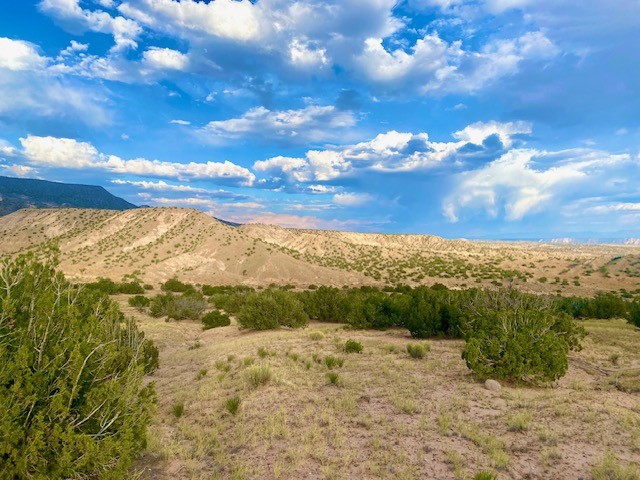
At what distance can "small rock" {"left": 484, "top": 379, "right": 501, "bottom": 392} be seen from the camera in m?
10.6

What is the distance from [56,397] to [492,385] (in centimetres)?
1028

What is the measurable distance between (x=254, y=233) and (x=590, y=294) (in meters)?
98.4

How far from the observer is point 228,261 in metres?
69.9

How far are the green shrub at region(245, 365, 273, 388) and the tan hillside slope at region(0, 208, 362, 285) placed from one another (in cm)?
4842

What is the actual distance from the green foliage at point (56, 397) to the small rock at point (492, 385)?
8.91 metres

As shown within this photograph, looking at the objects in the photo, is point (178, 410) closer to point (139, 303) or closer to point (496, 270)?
point (139, 303)

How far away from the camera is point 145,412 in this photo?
6.14 meters

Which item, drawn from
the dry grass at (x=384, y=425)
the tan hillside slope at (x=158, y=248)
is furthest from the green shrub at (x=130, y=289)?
the dry grass at (x=384, y=425)

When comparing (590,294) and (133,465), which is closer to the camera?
(133,465)

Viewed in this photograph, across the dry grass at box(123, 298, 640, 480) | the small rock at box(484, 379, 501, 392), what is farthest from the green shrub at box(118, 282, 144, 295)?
the small rock at box(484, 379, 501, 392)

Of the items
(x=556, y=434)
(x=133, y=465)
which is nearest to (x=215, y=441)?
(x=133, y=465)

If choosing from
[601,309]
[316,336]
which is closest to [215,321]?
[316,336]

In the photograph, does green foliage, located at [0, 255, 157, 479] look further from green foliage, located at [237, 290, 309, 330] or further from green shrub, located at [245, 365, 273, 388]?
green foliage, located at [237, 290, 309, 330]

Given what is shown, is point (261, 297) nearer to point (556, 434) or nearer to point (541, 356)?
point (541, 356)
